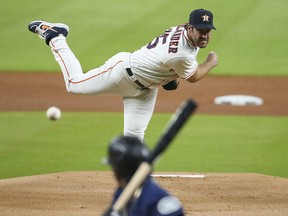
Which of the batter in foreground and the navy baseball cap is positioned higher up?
the navy baseball cap

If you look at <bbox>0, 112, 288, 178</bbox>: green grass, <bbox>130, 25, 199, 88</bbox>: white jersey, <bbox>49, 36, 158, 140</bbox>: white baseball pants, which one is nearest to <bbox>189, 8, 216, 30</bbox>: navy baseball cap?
<bbox>130, 25, 199, 88</bbox>: white jersey

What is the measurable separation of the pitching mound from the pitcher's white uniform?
1.02 m

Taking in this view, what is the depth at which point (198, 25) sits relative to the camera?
26.5 ft

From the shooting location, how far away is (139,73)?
8.34 metres

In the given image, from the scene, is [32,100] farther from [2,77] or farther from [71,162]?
[71,162]

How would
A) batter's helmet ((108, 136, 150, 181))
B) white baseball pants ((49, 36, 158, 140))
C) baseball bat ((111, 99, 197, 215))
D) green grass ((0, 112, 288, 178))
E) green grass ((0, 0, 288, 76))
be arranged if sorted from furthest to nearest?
green grass ((0, 0, 288, 76)) < green grass ((0, 112, 288, 178)) < white baseball pants ((49, 36, 158, 140)) < batter's helmet ((108, 136, 150, 181)) < baseball bat ((111, 99, 197, 215))

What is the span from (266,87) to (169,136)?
39.2ft

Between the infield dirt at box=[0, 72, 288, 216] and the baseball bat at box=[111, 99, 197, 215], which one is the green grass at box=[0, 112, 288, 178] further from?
the baseball bat at box=[111, 99, 197, 215]

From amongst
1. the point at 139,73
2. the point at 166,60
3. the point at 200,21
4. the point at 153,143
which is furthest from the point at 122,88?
the point at 153,143

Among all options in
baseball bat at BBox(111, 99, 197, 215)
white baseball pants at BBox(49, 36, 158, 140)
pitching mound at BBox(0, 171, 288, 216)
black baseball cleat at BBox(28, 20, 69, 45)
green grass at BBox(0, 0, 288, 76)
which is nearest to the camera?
baseball bat at BBox(111, 99, 197, 215)

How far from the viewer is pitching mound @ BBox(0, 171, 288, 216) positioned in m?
8.64

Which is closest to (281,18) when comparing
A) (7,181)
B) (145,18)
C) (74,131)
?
(145,18)

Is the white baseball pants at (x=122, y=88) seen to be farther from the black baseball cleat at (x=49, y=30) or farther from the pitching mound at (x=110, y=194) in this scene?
the pitching mound at (x=110, y=194)

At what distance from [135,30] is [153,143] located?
8.37m
